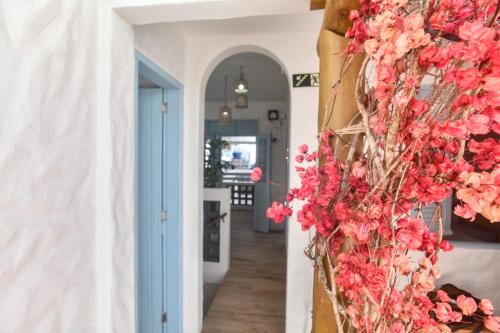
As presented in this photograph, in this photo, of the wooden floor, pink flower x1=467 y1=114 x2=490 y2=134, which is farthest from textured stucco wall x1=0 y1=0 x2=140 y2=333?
the wooden floor

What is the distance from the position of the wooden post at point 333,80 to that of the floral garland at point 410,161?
0.39 feet

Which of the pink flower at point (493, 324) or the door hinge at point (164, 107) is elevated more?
the door hinge at point (164, 107)

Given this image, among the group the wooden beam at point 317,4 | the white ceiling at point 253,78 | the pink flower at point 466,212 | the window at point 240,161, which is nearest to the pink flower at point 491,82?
the pink flower at point 466,212

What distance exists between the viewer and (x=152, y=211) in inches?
A: 80.8

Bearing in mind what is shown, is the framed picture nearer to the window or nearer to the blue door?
the window

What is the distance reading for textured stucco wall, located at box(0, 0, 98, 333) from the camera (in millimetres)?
764

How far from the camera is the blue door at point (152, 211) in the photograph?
2023mm

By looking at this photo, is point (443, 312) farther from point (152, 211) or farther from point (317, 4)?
point (152, 211)

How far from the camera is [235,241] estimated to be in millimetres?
4844

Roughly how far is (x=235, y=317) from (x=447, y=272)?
184cm

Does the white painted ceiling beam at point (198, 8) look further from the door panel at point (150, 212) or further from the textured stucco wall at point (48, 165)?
the door panel at point (150, 212)

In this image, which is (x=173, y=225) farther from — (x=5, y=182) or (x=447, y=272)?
(x=447, y=272)

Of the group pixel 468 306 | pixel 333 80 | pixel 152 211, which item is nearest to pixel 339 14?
pixel 333 80

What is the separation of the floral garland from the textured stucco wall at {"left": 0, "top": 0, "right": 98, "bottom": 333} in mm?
761
